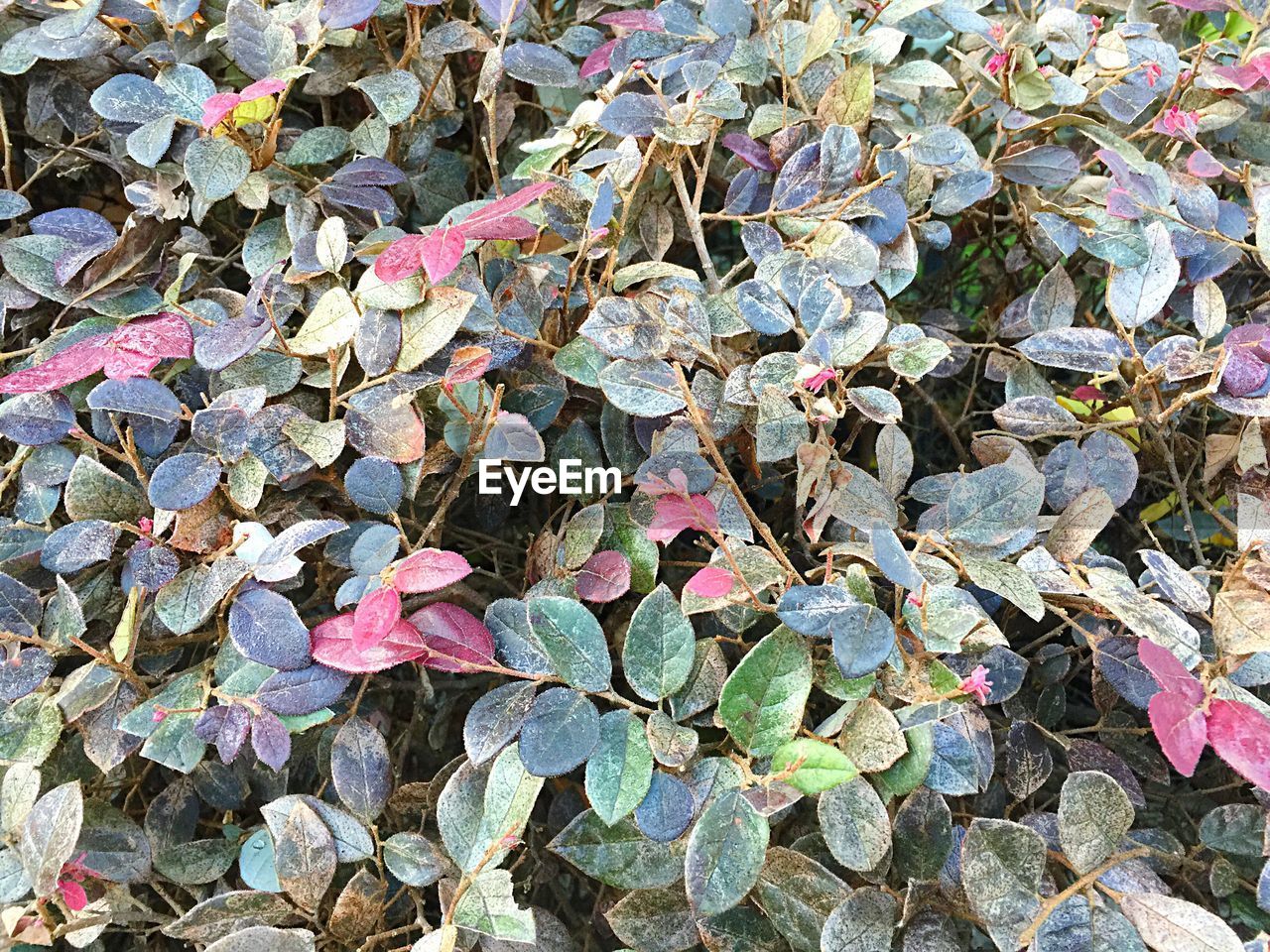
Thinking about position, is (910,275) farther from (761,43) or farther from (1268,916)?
(1268,916)

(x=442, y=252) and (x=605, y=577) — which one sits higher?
(x=442, y=252)

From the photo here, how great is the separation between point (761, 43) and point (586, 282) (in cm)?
31

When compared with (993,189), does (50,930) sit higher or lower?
lower

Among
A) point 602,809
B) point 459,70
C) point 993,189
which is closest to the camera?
point 602,809

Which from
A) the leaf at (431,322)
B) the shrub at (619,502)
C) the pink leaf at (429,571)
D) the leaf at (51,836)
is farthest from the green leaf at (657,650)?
the leaf at (51,836)

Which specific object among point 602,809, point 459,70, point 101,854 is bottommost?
point 101,854

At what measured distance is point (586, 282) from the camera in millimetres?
749

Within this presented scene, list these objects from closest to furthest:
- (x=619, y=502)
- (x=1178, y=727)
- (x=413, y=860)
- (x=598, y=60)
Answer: (x=1178, y=727), (x=413, y=860), (x=619, y=502), (x=598, y=60)

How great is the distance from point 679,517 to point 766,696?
138 mm

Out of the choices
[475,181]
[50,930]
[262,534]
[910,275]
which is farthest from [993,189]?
[50,930]

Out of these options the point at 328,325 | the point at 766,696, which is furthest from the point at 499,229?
the point at 766,696

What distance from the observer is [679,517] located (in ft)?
2.23

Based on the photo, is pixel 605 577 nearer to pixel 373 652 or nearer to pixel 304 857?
pixel 373 652

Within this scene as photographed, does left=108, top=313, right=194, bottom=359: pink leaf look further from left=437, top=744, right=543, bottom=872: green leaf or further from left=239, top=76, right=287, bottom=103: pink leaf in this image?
left=437, top=744, right=543, bottom=872: green leaf
